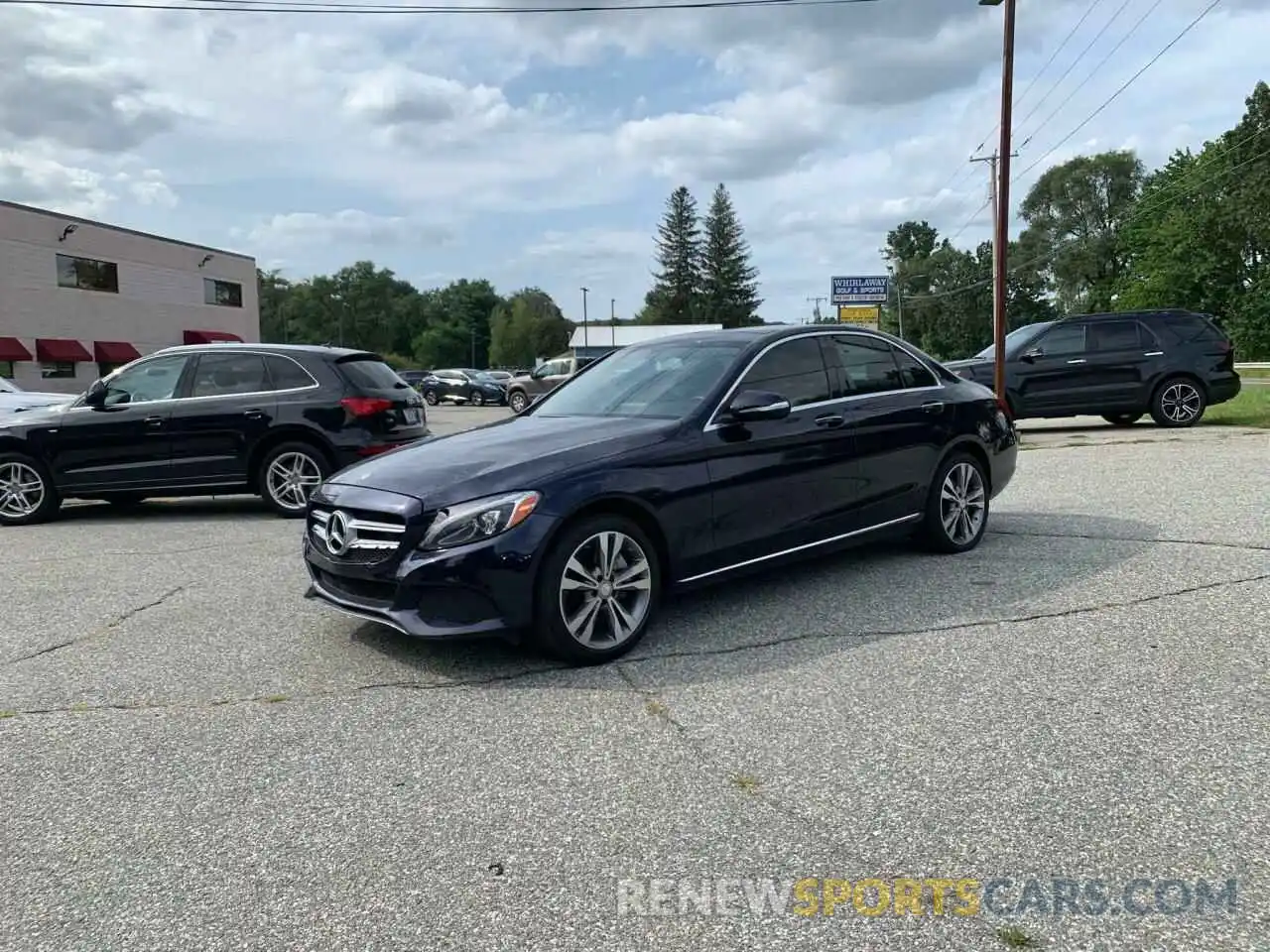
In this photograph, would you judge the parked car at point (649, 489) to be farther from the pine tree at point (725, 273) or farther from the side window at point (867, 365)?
the pine tree at point (725, 273)

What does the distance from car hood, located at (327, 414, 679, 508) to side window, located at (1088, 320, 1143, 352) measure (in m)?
11.6

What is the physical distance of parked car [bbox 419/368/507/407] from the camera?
43000mm

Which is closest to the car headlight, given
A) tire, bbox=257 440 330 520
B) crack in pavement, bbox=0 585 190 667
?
crack in pavement, bbox=0 585 190 667

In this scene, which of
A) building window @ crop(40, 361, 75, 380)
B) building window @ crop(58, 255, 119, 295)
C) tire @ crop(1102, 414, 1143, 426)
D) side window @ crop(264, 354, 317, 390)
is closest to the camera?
side window @ crop(264, 354, 317, 390)

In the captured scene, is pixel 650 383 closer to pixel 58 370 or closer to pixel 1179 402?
pixel 1179 402

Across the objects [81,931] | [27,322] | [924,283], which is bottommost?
[81,931]

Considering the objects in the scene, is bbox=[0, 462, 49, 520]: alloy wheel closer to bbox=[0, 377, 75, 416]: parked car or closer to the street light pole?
bbox=[0, 377, 75, 416]: parked car

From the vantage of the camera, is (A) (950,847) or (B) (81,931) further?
(A) (950,847)

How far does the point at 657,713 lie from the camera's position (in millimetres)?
3990

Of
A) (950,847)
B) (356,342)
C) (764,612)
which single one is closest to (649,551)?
(764,612)

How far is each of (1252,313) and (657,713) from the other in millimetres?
61802

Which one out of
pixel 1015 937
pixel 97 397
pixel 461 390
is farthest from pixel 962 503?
pixel 461 390

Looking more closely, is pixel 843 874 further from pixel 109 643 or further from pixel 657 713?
pixel 109 643

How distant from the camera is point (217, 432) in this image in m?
9.48
